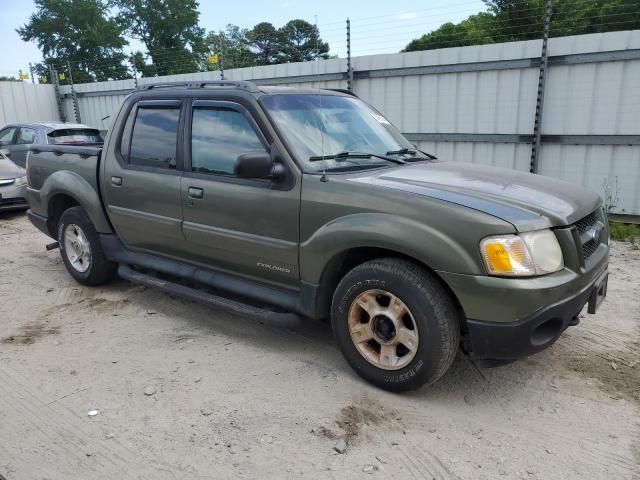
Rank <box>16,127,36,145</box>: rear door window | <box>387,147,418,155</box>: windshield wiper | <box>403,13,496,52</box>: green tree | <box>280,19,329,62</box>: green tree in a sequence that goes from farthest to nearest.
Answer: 1. <box>403,13,496,52</box>: green tree
2. <box>16,127,36,145</box>: rear door window
3. <box>280,19,329,62</box>: green tree
4. <box>387,147,418,155</box>: windshield wiper

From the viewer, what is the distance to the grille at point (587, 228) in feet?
10.4

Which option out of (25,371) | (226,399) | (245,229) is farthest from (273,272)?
(25,371)

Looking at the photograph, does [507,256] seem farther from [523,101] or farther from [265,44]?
[265,44]

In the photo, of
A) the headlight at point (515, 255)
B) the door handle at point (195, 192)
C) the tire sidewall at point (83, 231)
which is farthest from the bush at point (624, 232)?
the tire sidewall at point (83, 231)

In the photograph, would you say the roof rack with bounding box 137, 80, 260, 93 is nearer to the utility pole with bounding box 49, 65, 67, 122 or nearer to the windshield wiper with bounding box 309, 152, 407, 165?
the windshield wiper with bounding box 309, 152, 407, 165

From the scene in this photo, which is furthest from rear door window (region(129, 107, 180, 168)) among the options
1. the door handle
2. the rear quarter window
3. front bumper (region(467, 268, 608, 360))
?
the rear quarter window

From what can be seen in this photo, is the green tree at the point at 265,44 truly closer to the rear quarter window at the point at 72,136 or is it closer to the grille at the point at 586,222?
the rear quarter window at the point at 72,136

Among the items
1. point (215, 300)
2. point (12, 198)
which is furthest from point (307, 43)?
point (215, 300)

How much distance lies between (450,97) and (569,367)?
231 inches

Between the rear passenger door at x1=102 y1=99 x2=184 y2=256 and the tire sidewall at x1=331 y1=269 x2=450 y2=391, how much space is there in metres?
1.61

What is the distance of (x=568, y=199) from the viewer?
10.8 feet

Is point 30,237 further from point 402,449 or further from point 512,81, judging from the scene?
point 512,81

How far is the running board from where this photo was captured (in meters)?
3.66

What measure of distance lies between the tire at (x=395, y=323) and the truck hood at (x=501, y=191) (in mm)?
Result: 480
